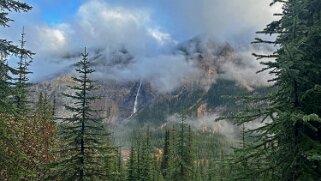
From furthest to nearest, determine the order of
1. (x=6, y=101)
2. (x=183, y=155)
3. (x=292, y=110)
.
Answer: (x=183, y=155) < (x=6, y=101) < (x=292, y=110)

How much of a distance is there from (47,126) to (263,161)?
21.2 metres

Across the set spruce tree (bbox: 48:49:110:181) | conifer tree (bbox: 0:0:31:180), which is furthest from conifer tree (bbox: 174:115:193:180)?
conifer tree (bbox: 0:0:31:180)

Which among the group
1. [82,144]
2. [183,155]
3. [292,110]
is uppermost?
[292,110]

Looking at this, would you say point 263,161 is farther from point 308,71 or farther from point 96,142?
point 96,142

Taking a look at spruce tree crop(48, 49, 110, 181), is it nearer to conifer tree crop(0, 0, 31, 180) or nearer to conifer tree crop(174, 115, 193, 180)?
conifer tree crop(0, 0, 31, 180)

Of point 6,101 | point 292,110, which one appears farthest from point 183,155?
point 292,110

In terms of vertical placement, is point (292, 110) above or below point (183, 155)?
above

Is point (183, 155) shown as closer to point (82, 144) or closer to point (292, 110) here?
point (82, 144)

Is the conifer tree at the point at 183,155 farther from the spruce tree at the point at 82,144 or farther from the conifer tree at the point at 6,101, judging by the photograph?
the conifer tree at the point at 6,101

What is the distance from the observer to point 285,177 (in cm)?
1015

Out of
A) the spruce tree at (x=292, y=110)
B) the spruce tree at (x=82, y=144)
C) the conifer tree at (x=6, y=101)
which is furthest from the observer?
the spruce tree at (x=82, y=144)

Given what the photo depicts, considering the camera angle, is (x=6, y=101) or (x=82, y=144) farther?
(x=82, y=144)

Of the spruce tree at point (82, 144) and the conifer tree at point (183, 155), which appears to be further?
the conifer tree at point (183, 155)

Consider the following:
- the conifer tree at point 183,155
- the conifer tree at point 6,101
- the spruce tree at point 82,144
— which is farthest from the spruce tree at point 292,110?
the conifer tree at point 183,155
